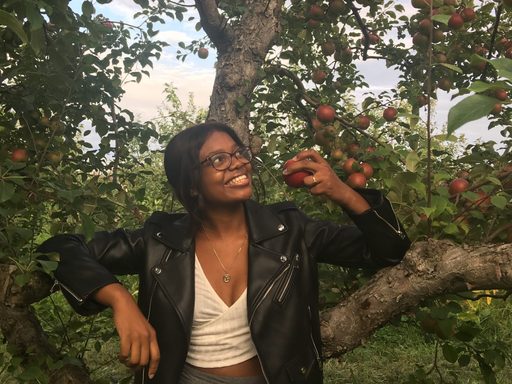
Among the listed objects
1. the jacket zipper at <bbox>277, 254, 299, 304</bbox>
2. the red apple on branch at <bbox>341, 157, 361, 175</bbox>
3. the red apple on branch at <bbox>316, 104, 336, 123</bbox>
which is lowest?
the jacket zipper at <bbox>277, 254, 299, 304</bbox>

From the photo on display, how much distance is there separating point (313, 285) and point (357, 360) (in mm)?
3070

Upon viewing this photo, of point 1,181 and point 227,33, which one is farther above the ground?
point 227,33

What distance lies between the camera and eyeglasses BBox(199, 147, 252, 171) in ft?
7.18

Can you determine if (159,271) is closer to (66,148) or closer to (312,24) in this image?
(66,148)

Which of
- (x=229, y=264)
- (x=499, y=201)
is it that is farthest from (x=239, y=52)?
(x=499, y=201)

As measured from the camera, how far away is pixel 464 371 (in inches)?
176

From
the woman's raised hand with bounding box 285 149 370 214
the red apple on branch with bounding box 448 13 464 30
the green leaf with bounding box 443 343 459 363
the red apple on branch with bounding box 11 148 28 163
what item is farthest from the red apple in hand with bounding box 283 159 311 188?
the red apple on branch with bounding box 448 13 464 30

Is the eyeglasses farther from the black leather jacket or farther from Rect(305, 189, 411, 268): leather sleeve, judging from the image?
Rect(305, 189, 411, 268): leather sleeve

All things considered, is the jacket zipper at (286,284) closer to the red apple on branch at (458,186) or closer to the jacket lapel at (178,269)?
the jacket lapel at (178,269)

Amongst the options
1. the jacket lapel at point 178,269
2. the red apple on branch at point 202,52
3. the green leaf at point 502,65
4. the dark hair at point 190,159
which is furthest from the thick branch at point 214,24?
the green leaf at point 502,65

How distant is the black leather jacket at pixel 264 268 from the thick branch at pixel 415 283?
0.25ft

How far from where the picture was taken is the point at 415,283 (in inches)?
79.7

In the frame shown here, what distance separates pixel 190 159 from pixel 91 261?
520 millimetres

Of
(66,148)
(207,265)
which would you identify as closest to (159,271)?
(207,265)
